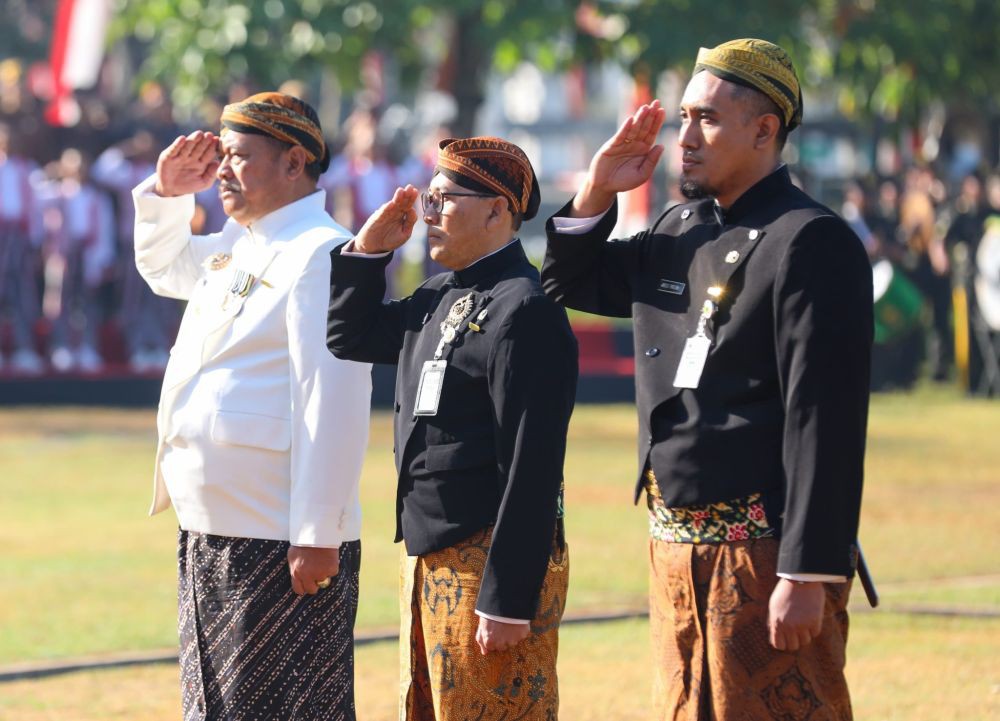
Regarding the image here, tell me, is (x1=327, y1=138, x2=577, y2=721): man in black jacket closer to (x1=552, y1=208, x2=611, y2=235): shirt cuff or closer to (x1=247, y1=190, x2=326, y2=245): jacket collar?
(x1=552, y1=208, x2=611, y2=235): shirt cuff

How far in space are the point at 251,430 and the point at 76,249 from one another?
43.6ft

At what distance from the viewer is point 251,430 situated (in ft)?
14.9

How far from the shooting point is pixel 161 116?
717 inches

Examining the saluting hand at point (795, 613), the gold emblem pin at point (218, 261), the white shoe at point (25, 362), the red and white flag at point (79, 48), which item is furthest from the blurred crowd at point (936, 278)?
the saluting hand at point (795, 613)

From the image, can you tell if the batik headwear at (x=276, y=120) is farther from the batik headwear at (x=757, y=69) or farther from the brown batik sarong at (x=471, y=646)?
the batik headwear at (x=757, y=69)

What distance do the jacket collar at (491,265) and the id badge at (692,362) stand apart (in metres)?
0.69

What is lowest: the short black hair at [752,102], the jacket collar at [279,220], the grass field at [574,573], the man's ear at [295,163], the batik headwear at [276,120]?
the grass field at [574,573]

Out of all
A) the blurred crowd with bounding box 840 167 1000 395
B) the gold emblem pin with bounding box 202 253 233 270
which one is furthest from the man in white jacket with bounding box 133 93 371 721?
the blurred crowd with bounding box 840 167 1000 395

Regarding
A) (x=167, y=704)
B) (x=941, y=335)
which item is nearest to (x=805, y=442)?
(x=167, y=704)

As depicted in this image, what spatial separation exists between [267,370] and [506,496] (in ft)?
2.72

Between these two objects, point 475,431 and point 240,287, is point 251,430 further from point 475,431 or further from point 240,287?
point 475,431

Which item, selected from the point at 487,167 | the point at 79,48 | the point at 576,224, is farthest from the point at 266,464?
the point at 79,48

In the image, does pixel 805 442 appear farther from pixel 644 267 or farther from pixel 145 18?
pixel 145 18

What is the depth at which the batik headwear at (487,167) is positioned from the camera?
4324mm
